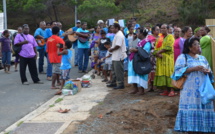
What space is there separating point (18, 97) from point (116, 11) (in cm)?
2672

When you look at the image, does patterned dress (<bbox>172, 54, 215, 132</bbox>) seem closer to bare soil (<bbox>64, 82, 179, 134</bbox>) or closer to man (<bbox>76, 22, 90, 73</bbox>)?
bare soil (<bbox>64, 82, 179, 134</bbox>)

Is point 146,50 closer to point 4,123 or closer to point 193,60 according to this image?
point 193,60

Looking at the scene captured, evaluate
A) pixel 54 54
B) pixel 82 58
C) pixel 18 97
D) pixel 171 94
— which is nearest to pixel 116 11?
pixel 82 58

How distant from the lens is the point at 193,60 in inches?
229

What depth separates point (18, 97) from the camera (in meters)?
9.91

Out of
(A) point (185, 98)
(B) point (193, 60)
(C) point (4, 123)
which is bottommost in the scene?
(C) point (4, 123)

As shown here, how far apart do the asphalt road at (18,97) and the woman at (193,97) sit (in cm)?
342

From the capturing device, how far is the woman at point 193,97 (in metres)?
5.68

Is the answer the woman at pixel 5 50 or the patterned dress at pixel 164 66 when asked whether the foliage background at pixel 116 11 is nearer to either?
the woman at pixel 5 50

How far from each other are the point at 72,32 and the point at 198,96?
9645mm

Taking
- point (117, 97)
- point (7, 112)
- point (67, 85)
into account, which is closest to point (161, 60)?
point (117, 97)

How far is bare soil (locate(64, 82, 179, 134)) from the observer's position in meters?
6.35

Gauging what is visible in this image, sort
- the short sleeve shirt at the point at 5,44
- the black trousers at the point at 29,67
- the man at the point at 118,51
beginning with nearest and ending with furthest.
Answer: the man at the point at 118,51 → the black trousers at the point at 29,67 → the short sleeve shirt at the point at 5,44

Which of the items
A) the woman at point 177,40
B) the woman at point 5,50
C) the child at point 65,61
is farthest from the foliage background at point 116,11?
the woman at point 177,40
